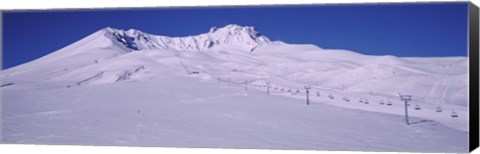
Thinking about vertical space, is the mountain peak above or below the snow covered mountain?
above

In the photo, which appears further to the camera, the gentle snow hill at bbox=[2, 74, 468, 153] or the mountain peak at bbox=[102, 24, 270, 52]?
the mountain peak at bbox=[102, 24, 270, 52]

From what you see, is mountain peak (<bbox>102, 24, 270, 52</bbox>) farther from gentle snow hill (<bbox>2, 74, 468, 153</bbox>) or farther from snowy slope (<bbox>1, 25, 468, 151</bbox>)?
gentle snow hill (<bbox>2, 74, 468, 153</bbox>)

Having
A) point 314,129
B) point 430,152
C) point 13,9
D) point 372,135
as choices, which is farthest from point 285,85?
point 13,9

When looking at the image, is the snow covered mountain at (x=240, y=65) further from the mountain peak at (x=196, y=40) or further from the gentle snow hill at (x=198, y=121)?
the gentle snow hill at (x=198, y=121)

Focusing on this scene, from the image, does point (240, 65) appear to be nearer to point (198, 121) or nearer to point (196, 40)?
point (196, 40)

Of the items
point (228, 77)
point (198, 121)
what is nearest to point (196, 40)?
point (228, 77)

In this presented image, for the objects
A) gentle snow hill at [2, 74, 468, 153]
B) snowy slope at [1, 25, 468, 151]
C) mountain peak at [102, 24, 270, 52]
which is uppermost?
mountain peak at [102, 24, 270, 52]

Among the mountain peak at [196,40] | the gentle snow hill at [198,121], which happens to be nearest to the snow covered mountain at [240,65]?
the mountain peak at [196,40]

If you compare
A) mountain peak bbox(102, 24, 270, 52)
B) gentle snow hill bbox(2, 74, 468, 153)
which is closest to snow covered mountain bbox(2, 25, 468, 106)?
mountain peak bbox(102, 24, 270, 52)
